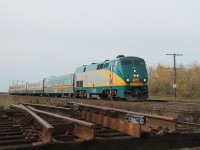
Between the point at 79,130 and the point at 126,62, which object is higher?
the point at 126,62

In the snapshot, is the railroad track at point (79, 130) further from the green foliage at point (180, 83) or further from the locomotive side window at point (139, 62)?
the green foliage at point (180, 83)

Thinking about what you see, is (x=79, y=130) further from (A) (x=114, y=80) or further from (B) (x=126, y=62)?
(B) (x=126, y=62)

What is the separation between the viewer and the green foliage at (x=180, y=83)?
158 ft

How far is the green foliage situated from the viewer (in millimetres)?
48281

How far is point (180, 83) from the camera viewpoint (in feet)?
176

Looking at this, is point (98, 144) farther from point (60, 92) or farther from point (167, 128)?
point (60, 92)

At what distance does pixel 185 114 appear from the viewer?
39.3ft

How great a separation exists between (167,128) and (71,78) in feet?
96.1

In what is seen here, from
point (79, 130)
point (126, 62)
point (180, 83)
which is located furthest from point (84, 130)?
point (180, 83)

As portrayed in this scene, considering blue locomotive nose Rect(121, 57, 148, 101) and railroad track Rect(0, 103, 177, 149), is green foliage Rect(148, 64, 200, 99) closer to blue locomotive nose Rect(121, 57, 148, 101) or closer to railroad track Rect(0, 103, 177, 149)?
blue locomotive nose Rect(121, 57, 148, 101)

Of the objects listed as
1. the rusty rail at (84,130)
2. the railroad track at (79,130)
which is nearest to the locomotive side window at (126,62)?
the railroad track at (79,130)

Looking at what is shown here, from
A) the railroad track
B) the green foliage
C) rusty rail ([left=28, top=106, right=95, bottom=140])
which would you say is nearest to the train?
the railroad track

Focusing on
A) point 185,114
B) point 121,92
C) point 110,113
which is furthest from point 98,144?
point 121,92

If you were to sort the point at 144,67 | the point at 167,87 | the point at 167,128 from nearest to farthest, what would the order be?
1. the point at 167,128
2. the point at 144,67
3. the point at 167,87
